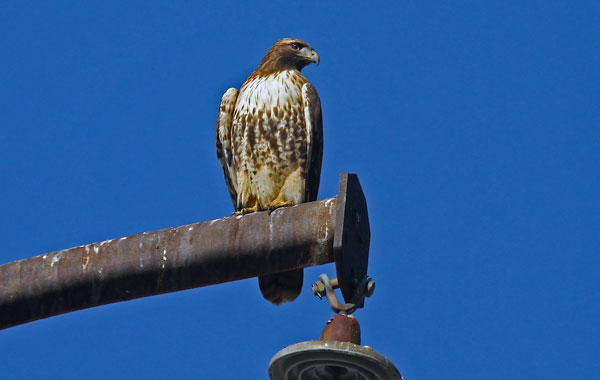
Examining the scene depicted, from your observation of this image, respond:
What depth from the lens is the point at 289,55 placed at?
29.5 feet

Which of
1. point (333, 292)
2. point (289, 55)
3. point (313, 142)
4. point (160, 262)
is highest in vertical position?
point (289, 55)

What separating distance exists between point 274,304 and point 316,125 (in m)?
1.66

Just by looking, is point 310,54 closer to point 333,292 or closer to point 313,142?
point 313,142

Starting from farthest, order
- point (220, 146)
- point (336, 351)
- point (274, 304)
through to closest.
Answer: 1. point (220, 146)
2. point (274, 304)
3. point (336, 351)

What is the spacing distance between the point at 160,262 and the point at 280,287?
2528 millimetres

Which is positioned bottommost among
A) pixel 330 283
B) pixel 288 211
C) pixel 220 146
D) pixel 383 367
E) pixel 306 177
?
pixel 383 367

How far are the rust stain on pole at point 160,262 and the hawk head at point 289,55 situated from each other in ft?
14.5

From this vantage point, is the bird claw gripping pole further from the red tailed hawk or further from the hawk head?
the hawk head

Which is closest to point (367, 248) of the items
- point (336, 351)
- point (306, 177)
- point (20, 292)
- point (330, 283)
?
point (330, 283)

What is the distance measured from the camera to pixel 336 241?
421cm

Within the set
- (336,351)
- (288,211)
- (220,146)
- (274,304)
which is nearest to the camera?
(336,351)

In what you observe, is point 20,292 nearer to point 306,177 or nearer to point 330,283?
point 330,283

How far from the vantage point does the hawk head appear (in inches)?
348

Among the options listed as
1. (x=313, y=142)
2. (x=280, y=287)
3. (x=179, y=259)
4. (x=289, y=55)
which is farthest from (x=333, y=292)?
(x=289, y=55)
